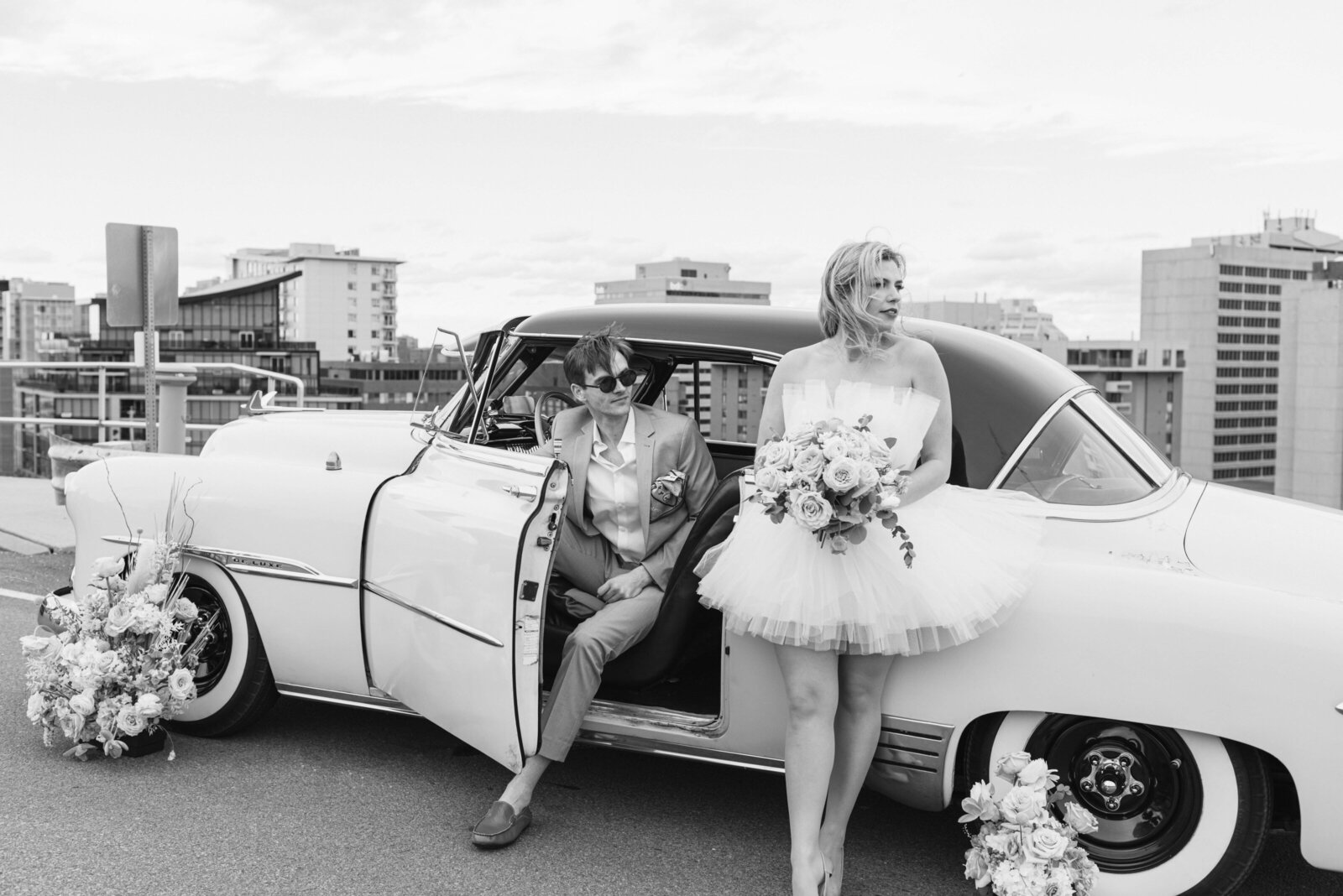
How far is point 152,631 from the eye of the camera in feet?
14.9

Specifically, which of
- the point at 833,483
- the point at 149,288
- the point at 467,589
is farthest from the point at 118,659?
the point at 149,288

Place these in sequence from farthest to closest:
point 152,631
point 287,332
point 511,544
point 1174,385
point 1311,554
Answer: point 1174,385, point 287,332, point 152,631, point 511,544, point 1311,554

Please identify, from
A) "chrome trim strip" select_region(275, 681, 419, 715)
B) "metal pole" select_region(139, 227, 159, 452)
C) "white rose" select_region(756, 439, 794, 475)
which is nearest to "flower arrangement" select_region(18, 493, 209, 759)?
"chrome trim strip" select_region(275, 681, 419, 715)

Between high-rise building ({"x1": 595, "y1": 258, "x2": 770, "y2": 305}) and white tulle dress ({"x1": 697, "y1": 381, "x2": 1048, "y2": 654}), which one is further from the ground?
high-rise building ({"x1": 595, "y1": 258, "x2": 770, "y2": 305})

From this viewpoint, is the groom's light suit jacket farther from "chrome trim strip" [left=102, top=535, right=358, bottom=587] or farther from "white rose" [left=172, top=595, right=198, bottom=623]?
"white rose" [left=172, top=595, right=198, bottom=623]

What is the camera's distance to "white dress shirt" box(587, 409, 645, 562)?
4.39 metres

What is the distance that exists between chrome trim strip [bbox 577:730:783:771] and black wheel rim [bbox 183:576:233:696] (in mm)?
1637

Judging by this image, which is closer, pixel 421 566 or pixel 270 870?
pixel 270 870

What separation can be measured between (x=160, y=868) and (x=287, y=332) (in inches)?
5889

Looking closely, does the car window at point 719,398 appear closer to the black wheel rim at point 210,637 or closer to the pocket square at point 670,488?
the pocket square at point 670,488

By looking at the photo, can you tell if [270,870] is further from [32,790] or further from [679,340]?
[679,340]

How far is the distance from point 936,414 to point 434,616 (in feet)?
5.88

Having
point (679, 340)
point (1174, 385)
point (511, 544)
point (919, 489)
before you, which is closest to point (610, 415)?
point (679, 340)

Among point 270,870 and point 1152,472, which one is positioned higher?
point 1152,472
